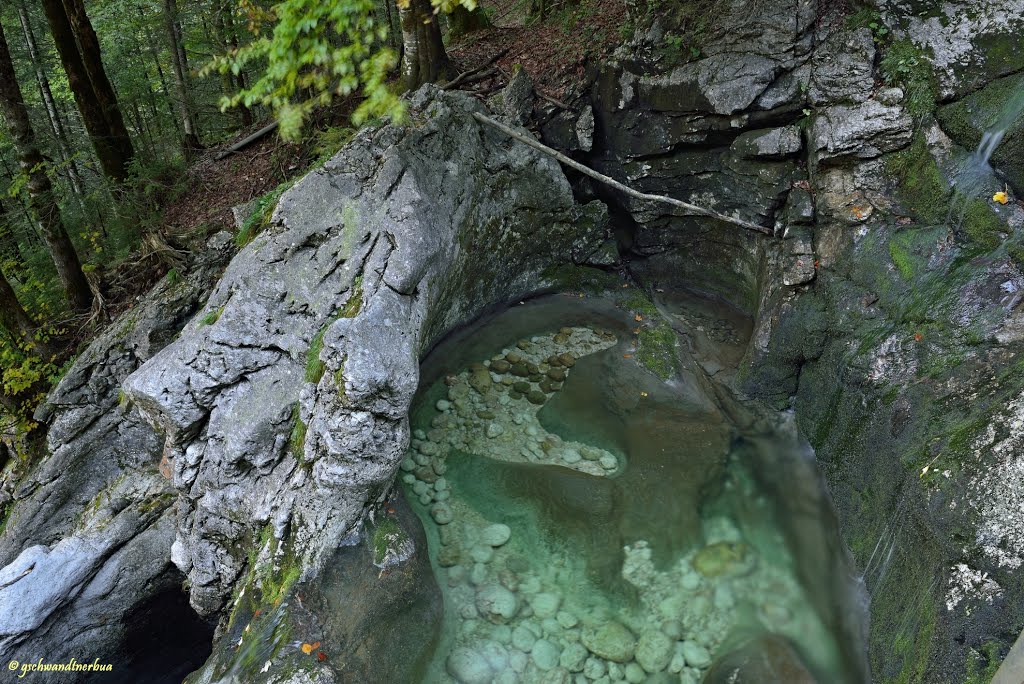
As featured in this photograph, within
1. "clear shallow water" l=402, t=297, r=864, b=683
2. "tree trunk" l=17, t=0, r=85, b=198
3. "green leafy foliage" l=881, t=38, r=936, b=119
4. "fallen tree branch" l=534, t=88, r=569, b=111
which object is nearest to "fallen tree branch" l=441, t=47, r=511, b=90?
"fallen tree branch" l=534, t=88, r=569, b=111

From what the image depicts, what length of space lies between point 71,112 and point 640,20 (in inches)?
657

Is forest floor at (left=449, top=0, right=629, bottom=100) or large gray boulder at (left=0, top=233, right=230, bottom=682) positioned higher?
forest floor at (left=449, top=0, right=629, bottom=100)

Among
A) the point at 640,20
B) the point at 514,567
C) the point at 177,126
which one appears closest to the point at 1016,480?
the point at 514,567

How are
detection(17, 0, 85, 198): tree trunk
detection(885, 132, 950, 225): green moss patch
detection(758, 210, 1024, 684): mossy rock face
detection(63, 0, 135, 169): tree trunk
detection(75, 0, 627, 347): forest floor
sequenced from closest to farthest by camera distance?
detection(758, 210, 1024, 684): mossy rock face
detection(885, 132, 950, 225): green moss patch
detection(75, 0, 627, 347): forest floor
detection(63, 0, 135, 169): tree trunk
detection(17, 0, 85, 198): tree trunk

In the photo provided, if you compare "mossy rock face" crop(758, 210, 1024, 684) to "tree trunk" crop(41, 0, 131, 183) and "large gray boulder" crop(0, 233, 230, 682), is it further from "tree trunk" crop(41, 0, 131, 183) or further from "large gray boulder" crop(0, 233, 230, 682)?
"tree trunk" crop(41, 0, 131, 183)

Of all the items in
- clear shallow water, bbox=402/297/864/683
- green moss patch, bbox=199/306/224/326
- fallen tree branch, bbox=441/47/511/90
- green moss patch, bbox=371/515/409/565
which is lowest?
clear shallow water, bbox=402/297/864/683

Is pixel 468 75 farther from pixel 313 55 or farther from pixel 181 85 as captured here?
pixel 313 55

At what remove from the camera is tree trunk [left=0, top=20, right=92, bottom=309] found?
22.6 feet

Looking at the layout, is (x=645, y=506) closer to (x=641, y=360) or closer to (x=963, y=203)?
(x=641, y=360)

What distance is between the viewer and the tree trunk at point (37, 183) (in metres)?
6.89

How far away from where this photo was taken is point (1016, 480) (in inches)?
157

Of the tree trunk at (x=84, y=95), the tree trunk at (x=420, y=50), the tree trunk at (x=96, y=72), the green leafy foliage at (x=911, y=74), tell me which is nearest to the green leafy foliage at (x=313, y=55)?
the tree trunk at (x=420, y=50)

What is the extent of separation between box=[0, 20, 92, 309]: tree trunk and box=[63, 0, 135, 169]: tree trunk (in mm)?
2131

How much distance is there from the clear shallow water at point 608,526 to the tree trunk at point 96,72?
670cm
